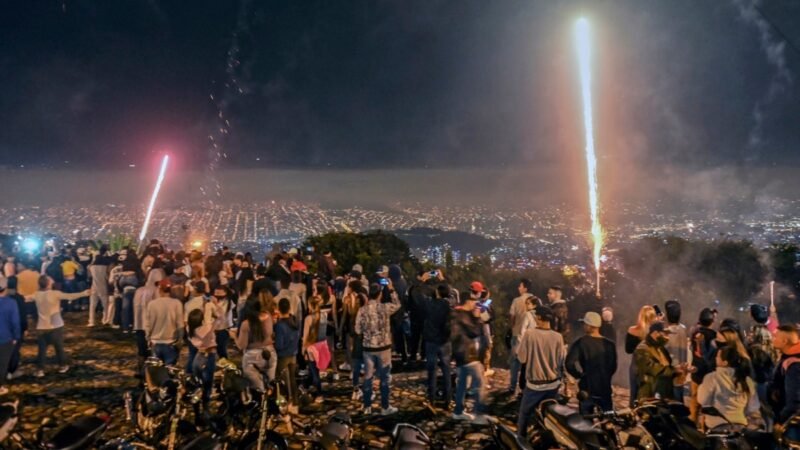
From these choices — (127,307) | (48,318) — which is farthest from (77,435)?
(127,307)

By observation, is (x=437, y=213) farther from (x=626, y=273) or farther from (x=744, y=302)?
(x=744, y=302)

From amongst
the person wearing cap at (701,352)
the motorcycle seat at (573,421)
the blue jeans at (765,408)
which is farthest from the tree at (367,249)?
the motorcycle seat at (573,421)

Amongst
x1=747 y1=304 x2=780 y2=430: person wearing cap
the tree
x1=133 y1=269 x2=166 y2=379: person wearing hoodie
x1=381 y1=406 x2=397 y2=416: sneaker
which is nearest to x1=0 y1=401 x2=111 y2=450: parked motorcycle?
x1=133 y1=269 x2=166 y2=379: person wearing hoodie

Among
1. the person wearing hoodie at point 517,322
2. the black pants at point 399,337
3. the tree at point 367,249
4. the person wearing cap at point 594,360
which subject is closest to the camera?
the person wearing cap at point 594,360

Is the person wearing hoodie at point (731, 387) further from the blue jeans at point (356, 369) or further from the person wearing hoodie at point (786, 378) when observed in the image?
the blue jeans at point (356, 369)

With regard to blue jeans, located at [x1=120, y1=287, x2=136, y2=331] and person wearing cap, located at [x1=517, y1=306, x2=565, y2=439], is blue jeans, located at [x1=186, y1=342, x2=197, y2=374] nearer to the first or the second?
A: person wearing cap, located at [x1=517, y1=306, x2=565, y2=439]

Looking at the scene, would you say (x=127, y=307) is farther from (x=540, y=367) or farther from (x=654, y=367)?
(x=654, y=367)

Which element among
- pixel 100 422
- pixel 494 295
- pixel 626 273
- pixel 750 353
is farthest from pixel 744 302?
pixel 100 422
